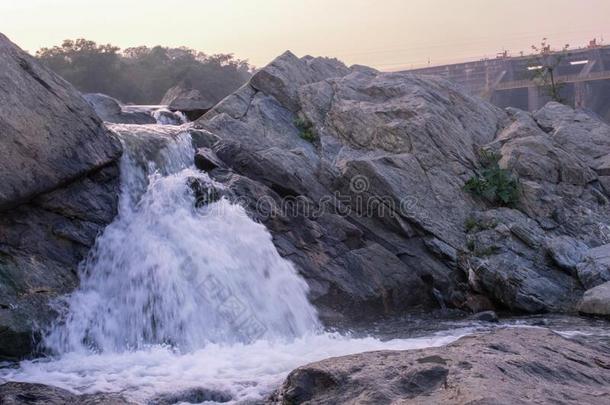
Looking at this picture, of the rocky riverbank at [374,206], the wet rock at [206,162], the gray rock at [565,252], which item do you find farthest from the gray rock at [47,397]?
the gray rock at [565,252]

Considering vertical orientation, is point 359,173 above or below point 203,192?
above

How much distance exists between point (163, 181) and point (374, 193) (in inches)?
194

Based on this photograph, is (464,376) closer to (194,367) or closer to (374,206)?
(194,367)

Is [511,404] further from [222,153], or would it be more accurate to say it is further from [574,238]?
[574,238]

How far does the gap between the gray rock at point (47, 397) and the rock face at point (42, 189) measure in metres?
1.96

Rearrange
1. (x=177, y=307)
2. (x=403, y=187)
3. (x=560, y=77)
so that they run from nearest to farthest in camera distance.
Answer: (x=177, y=307) → (x=403, y=187) → (x=560, y=77)

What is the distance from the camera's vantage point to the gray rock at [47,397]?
25.6 feet

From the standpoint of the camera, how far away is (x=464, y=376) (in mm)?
6383

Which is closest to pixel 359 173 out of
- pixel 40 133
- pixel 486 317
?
pixel 486 317

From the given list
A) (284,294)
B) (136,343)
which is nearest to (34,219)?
(136,343)

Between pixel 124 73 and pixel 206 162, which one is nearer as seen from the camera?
pixel 206 162

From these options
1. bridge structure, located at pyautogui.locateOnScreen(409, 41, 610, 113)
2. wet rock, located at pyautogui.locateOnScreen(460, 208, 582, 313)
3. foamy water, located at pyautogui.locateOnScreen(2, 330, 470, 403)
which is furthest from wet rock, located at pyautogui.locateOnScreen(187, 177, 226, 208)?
bridge structure, located at pyautogui.locateOnScreen(409, 41, 610, 113)

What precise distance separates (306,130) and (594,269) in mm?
8515

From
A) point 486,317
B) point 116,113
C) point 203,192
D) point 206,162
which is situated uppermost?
point 116,113
